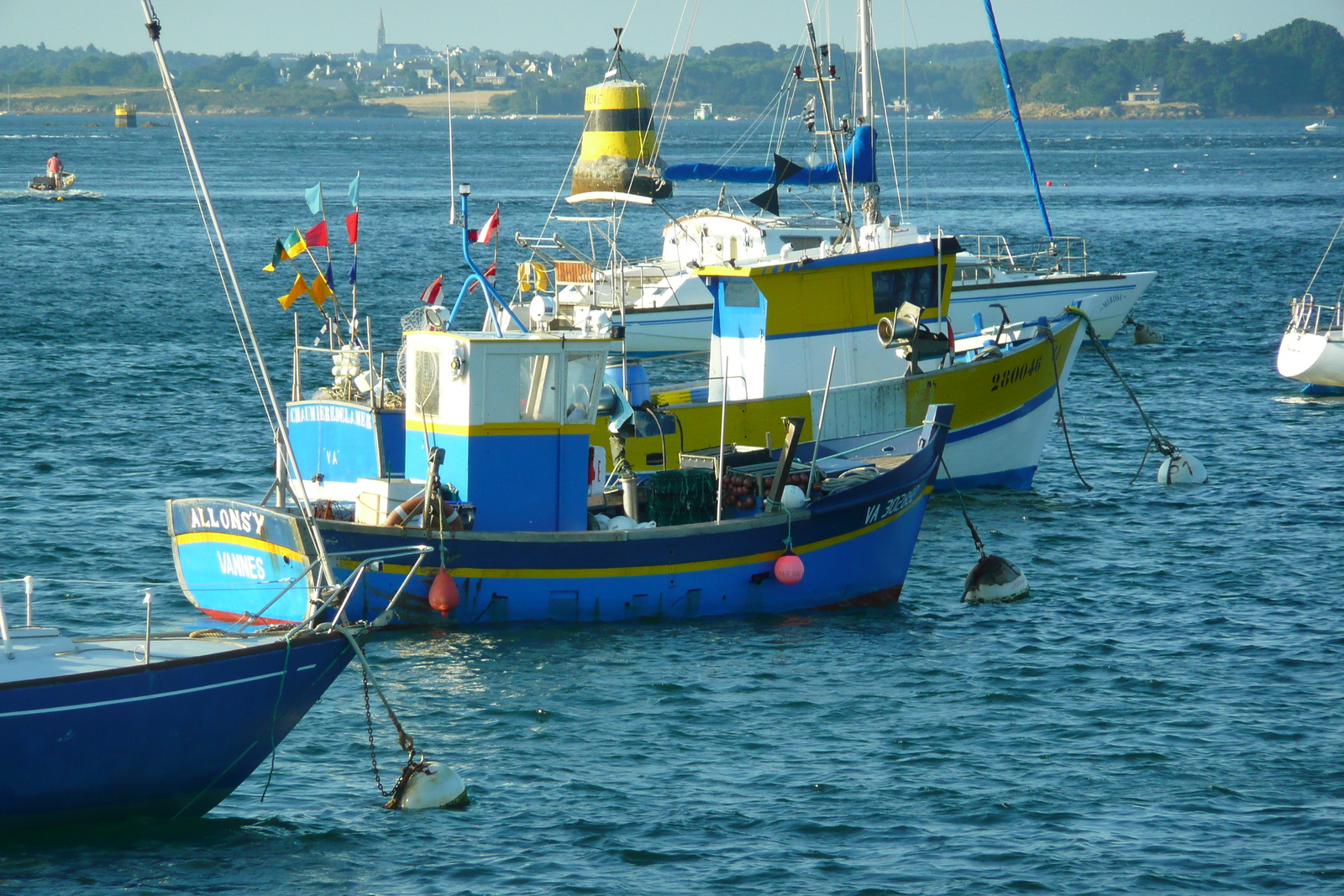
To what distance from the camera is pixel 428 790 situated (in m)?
12.1

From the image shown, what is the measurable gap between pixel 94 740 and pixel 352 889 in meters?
2.12

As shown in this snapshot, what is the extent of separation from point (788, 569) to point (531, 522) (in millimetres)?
2926

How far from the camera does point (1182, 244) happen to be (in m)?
69.5

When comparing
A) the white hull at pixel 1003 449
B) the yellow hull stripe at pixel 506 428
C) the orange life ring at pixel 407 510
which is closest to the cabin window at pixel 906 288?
the white hull at pixel 1003 449

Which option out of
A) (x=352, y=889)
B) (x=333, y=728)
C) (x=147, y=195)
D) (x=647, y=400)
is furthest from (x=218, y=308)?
(x=147, y=195)

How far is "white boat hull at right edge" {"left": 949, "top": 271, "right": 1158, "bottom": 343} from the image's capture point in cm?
3784

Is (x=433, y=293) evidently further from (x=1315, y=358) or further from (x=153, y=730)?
(x=1315, y=358)

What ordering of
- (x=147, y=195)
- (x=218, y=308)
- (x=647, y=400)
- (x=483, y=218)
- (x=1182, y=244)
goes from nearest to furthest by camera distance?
1. (x=647, y=400)
2. (x=218, y=308)
3. (x=1182, y=244)
4. (x=483, y=218)
5. (x=147, y=195)

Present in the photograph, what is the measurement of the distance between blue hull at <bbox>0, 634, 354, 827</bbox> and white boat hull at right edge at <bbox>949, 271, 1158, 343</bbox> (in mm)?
26815

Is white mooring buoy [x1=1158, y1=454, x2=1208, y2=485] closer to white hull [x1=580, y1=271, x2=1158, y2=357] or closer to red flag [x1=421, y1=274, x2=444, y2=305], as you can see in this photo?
white hull [x1=580, y1=271, x2=1158, y2=357]

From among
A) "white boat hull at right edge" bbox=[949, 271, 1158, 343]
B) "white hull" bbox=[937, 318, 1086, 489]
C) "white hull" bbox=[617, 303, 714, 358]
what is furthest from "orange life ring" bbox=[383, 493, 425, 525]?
"white boat hull at right edge" bbox=[949, 271, 1158, 343]

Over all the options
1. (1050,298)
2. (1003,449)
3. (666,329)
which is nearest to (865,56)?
(666,329)

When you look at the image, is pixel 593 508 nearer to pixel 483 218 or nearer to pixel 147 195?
pixel 483 218

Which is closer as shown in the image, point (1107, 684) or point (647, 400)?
point (1107, 684)
